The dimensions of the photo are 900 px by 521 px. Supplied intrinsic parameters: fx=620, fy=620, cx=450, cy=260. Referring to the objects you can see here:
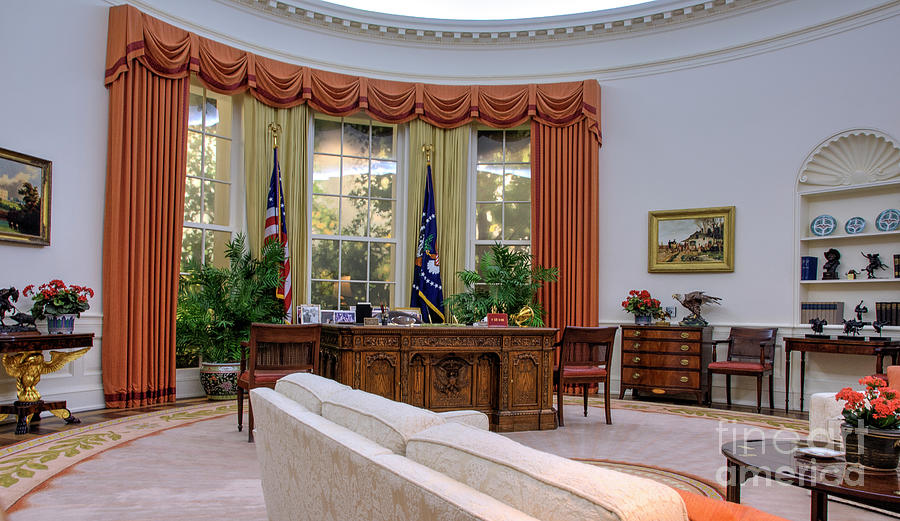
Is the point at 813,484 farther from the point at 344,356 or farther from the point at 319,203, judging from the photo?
the point at 319,203

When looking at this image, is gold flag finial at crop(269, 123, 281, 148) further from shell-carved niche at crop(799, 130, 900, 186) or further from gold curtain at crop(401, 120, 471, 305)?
shell-carved niche at crop(799, 130, 900, 186)

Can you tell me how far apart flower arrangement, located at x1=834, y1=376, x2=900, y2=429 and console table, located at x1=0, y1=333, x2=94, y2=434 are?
17.2 ft

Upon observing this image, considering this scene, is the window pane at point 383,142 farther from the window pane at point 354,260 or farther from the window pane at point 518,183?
the window pane at point 518,183

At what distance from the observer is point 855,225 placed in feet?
21.4

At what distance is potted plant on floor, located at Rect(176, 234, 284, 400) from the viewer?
655 cm

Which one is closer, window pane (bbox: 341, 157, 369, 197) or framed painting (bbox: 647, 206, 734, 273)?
framed painting (bbox: 647, 206, 734, 273)

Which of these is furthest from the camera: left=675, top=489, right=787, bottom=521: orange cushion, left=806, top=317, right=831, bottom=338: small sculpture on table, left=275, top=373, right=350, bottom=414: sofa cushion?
left=806, top=317, right=831, bottom=338: small sculpture on table

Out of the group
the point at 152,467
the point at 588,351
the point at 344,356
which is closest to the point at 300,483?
the point at 152,467

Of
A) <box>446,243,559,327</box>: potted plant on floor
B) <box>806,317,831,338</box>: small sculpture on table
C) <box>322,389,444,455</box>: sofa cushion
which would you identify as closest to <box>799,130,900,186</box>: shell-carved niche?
<box>806,317,831,338</box>: small sculpture on table

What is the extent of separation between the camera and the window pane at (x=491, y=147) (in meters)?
8.48

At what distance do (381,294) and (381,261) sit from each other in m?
0.44

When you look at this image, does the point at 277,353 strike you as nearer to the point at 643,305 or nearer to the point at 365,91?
the point at 365,91

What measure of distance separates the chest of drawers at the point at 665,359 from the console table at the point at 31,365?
18.0 ft

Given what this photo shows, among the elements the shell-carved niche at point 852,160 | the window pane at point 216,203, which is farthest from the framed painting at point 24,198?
the shell-carved niche at point 852,160
